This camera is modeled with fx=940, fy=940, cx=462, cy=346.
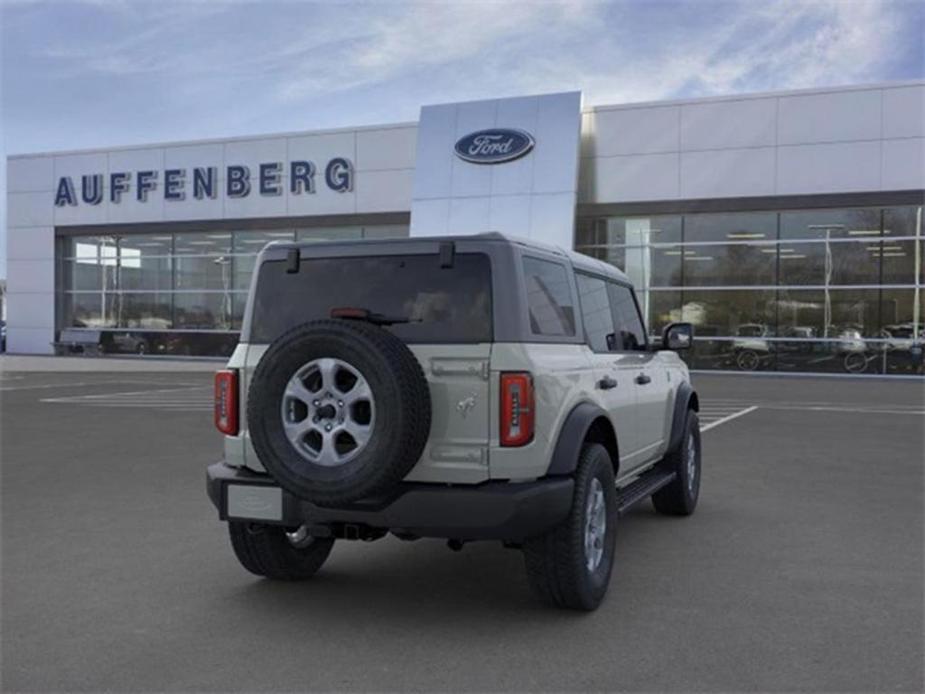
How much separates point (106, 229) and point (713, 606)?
32.9 metres

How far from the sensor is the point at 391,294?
4801 millimetres

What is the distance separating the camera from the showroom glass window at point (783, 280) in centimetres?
2497

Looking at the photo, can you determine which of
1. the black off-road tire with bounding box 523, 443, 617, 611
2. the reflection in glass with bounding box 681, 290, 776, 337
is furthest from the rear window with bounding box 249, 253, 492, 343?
the reflection in glass with bounding box 681, 290, 776, 337

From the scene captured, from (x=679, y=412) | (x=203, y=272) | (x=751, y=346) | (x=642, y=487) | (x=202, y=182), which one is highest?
(x=202, y=182)

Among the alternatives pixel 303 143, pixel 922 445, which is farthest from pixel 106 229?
pixel 922 445

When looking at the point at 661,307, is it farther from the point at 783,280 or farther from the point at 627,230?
the point at 783,280

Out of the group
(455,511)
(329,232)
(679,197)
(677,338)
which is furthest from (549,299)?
(329,232)

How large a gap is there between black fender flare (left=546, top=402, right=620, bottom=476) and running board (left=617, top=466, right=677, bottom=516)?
0.71m

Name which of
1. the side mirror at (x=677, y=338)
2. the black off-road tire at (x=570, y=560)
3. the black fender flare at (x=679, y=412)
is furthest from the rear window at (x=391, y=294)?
the black fender flare at (x=679, y=412)

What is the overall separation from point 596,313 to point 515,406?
154cm

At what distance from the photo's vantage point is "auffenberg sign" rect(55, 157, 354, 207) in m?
30.2

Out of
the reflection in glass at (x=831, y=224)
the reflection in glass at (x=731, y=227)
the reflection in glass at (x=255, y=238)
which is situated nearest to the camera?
the reflection in glass at (x=831, y=224)

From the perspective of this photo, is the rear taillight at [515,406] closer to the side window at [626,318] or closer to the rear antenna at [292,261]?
the rear antenna at [292,261]

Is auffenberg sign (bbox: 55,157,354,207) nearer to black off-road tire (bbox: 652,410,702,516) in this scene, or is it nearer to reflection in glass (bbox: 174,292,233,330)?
reflection in glass (bbox: 174,292,233,330)
